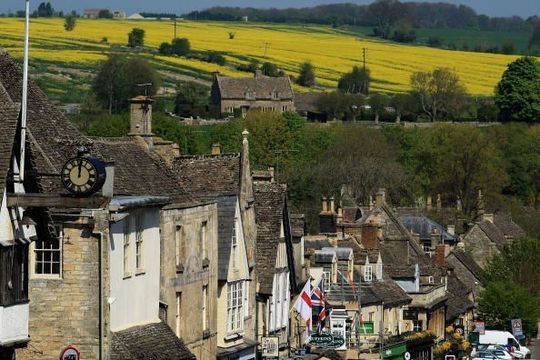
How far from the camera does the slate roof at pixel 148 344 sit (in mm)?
38125

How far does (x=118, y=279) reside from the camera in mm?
38906

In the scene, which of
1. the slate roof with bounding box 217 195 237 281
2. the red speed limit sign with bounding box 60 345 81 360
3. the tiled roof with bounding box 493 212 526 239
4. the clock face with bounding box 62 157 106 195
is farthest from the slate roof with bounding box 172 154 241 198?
the tiled roof with bounding box 493 212 526 239

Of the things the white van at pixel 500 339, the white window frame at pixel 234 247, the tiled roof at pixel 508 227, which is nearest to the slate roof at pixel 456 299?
the white van at pixel 500 339

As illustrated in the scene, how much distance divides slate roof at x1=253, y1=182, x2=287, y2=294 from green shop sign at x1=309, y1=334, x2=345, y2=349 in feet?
26.3

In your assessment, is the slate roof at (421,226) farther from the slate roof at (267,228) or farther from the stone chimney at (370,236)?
the slate roof at (267,228)

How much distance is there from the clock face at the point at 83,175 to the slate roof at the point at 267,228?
22621mm

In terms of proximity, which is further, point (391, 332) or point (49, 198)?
point (391, 332)

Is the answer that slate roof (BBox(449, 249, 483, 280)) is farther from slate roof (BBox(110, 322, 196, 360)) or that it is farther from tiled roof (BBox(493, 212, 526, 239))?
slate roof (BBox(110, 322, 196, 360))

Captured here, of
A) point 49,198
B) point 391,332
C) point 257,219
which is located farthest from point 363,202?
point 49,198

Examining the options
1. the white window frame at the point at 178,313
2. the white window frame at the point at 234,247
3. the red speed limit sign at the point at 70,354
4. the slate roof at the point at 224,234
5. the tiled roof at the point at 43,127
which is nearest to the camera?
the red speed limit sign at the point at 70,354

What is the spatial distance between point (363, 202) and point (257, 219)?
84.9 metres

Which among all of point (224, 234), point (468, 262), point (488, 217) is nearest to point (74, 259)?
point (224, 234)

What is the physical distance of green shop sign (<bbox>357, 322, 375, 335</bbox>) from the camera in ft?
240

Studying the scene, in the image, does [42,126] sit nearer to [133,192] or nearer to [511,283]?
[133,192]
